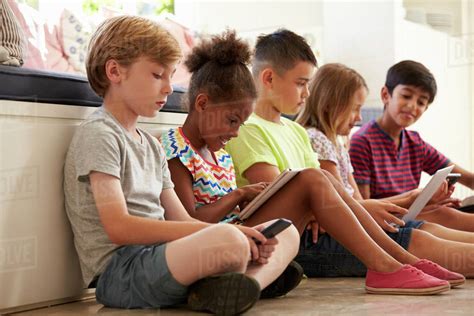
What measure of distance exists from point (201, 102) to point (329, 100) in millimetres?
674

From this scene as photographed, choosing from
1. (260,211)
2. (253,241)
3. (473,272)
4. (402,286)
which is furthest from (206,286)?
(473,272)

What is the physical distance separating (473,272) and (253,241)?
80 cm

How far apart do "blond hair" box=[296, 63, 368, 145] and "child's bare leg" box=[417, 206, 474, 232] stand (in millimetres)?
368

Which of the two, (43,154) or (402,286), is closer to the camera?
(43,154)

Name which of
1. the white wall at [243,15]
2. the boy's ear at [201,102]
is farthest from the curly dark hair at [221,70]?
the white wall at [243,15]

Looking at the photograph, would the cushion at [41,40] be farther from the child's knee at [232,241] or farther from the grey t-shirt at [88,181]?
the child's knee at [232,241]

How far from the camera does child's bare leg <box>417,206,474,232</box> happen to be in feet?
7.64

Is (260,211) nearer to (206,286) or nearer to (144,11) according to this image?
(206,286)

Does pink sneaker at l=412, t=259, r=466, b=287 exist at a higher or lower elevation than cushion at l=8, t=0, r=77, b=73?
lower

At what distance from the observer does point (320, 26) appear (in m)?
4.06

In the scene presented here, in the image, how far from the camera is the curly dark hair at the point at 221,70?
1.75 meters

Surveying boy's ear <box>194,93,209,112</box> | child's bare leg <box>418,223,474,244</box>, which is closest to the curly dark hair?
boy's ear <box>194,93,209,112</box>

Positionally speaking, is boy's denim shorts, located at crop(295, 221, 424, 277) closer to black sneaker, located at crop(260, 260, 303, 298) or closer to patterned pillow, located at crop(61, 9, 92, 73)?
black sneaker, located at crop(260, 260, 303, 298)

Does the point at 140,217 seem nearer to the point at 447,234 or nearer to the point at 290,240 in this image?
the point at 290,240
